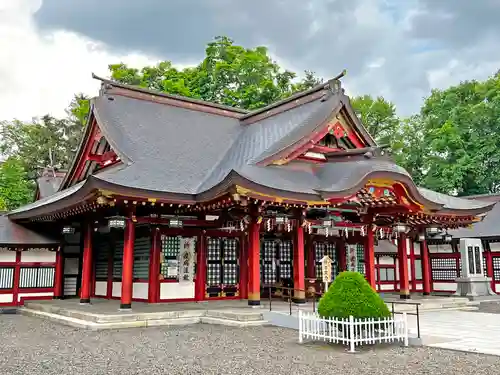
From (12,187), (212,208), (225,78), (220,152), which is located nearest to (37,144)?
(12,187)

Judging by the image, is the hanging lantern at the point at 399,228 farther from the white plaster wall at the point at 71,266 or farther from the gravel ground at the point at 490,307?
the white plaster wall at the point at 71,266

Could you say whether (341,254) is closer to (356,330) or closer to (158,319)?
(158,319)

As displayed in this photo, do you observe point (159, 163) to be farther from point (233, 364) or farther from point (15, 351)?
point (233, 364)

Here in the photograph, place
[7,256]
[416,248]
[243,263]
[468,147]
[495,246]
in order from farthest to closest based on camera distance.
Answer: [468,147] → [416,248] → [495,246] → [7,256] → [243,263]

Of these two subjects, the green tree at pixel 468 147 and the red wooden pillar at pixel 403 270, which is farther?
the green tree at pixel 468 147

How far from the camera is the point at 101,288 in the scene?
65.1 ft

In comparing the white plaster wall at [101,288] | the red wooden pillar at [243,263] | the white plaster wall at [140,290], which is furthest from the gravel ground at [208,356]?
the white plaster wall at [101,288]

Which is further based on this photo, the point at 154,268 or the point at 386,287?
the point at 386,287

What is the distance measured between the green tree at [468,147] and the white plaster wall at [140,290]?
28.7 metres

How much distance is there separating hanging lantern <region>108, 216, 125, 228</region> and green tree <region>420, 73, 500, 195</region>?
30503mm

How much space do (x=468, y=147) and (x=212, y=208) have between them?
30082mm

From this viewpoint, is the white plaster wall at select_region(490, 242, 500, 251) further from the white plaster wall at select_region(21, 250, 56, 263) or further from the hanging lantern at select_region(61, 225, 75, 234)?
the white plaster wall at select_region(21, 250, 56, 263)

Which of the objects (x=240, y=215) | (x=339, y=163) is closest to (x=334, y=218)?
(x=339, y=163)

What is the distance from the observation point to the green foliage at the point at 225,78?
37875 mm
